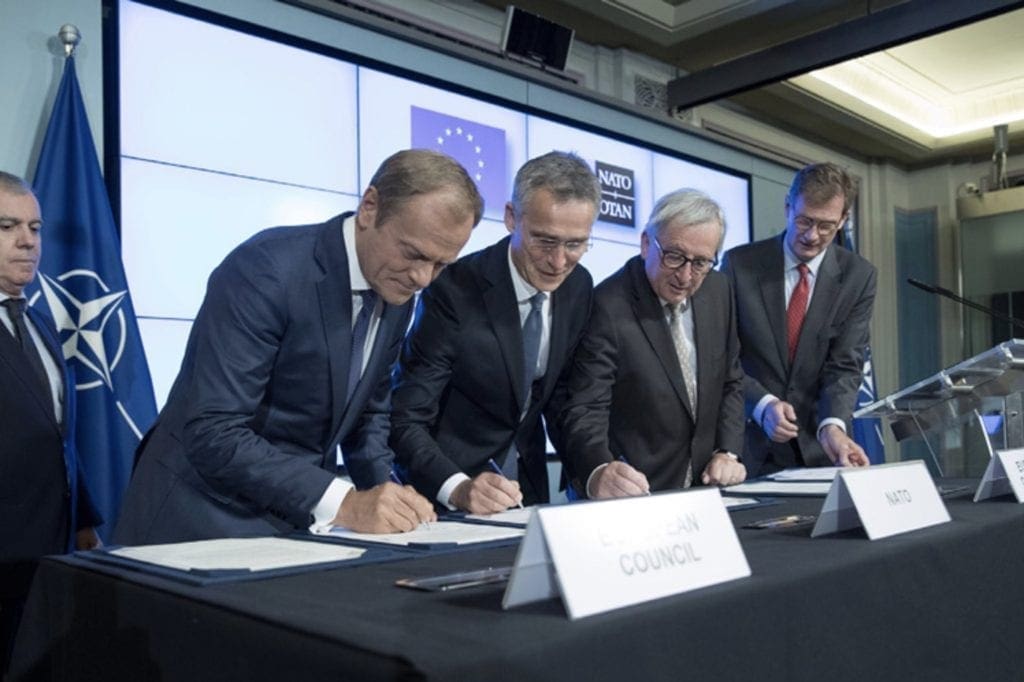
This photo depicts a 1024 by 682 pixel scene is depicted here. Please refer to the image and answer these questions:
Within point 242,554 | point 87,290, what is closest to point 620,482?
point 242,554

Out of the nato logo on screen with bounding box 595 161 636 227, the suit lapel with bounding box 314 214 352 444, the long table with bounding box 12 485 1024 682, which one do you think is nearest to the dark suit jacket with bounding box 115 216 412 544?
the suit lapel with bounding box 314 214 352 444

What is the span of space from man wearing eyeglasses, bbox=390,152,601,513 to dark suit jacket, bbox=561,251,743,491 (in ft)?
0.34

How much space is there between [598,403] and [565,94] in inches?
127

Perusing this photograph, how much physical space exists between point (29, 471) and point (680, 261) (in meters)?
1.73

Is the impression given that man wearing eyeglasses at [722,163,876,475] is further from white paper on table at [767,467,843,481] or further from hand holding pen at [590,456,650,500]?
hand holding pen at [590,456,650,500]

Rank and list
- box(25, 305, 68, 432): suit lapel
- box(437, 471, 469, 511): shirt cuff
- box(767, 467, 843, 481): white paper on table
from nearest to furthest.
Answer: box(437, 471, 469, 511): shirt cuff < box(767, 467, 843, 481): white paper on table < box(25, 305, 68, 432): suit lapel

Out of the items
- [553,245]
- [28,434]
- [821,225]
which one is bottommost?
[28,434]

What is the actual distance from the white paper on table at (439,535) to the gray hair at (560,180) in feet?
2.71

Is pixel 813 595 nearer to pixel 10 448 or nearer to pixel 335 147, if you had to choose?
pixel 10 448

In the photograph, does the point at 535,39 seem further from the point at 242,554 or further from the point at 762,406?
the point at 242,554

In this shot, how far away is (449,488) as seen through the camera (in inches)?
69.4

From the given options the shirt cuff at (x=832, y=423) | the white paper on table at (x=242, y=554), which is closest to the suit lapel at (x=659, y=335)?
the shirt cuff at (x=832, y=423)

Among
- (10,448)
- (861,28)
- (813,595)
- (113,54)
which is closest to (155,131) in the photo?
(113,54)

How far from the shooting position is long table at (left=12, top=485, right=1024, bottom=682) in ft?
2.33
